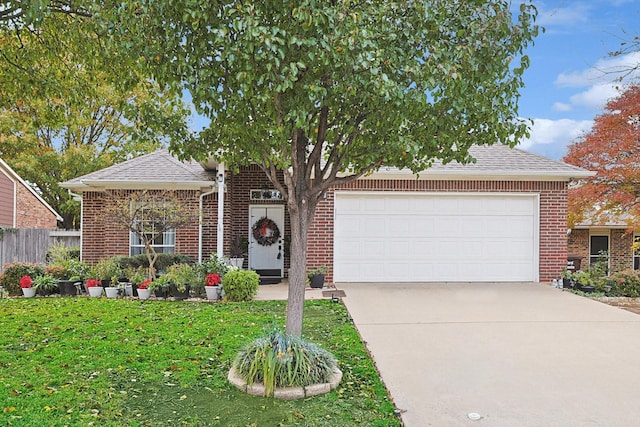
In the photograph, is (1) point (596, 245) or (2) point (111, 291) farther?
(1) point (596, 245)

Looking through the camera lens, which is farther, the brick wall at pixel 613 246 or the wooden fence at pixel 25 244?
the brick wall at pixel 613 246

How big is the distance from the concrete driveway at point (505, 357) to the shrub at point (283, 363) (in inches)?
28.4

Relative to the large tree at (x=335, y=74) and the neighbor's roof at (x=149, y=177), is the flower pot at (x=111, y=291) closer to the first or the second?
the neighbor's roof at (x=149, y=177)

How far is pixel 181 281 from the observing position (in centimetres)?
1040

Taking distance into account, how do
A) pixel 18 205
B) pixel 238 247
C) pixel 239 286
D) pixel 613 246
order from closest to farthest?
pixel 239 286 → pixel 238 247 → pixel 613 246 → pixel 18 205

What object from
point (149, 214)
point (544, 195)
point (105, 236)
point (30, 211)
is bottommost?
point (105, 236)

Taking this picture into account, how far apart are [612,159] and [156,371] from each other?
456 inches

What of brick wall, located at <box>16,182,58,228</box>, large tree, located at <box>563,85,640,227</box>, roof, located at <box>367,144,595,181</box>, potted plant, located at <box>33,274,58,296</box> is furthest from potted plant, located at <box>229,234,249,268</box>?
brick wall, located at <box>16,182,58,228</box>

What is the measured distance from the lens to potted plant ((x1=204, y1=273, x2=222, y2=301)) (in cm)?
1020

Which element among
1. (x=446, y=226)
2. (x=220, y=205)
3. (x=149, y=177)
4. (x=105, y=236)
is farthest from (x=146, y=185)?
(x=446, y=226)

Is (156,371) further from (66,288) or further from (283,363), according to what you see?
(66,288)

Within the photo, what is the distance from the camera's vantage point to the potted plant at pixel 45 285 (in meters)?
10.9

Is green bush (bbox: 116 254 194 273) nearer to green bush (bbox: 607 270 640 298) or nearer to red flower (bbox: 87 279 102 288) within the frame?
red flower (bbox: 87 279 102 288)

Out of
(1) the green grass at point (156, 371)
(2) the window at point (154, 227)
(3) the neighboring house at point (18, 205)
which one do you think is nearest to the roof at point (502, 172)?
(1) the green grass at point (156, 371)
